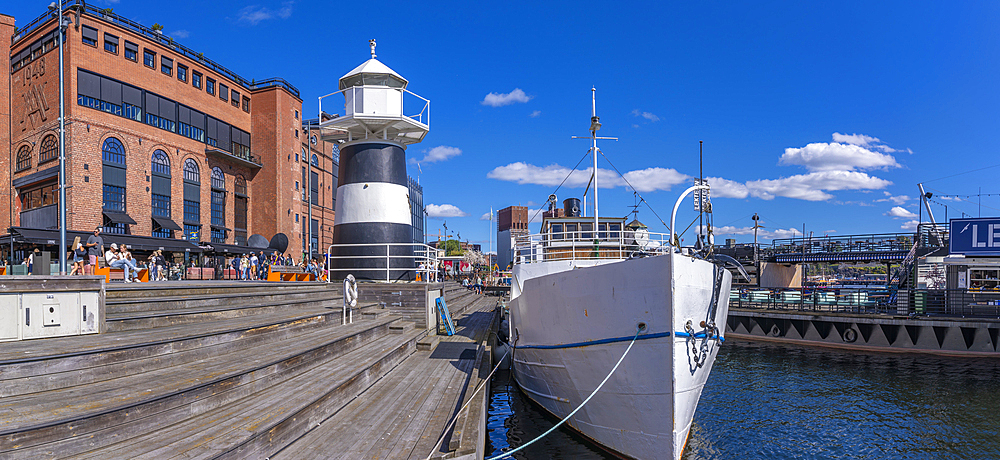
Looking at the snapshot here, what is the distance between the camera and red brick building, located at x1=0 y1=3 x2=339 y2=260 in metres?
23.1

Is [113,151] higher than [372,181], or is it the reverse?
[113,151]

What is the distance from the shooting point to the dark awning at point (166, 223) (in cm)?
2614

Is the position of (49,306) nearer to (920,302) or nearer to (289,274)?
(289,274)

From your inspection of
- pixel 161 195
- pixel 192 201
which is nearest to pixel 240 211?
pixel 192 201

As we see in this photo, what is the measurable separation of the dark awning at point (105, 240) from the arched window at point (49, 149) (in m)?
5.19

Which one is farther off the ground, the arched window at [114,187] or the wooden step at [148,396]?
the arched window at [114,187]

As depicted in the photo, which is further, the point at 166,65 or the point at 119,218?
the point at 166,65

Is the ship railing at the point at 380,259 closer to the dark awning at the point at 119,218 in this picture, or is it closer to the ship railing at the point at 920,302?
the dark awning at the point at 119,218

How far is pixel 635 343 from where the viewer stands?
6320 millimetres

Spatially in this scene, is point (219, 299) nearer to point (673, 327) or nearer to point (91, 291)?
point (91, 291)

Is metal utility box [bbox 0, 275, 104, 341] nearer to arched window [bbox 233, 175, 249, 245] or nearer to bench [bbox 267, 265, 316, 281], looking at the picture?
bench [bbox 267, 265, 316, 281]

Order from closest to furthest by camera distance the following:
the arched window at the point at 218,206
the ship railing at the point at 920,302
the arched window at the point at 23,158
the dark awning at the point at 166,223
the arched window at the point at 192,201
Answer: the ship railing at the point at 920,302 < the arched window at the point at 23,158 < the dark awning at the point at 166,223 < the arched window at the point at 192,201 < the arched window at the point at 218,206

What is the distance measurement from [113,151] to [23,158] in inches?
238

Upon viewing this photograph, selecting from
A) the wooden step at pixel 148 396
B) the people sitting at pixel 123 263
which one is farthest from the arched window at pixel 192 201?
the wooden step at pixel 148 396
